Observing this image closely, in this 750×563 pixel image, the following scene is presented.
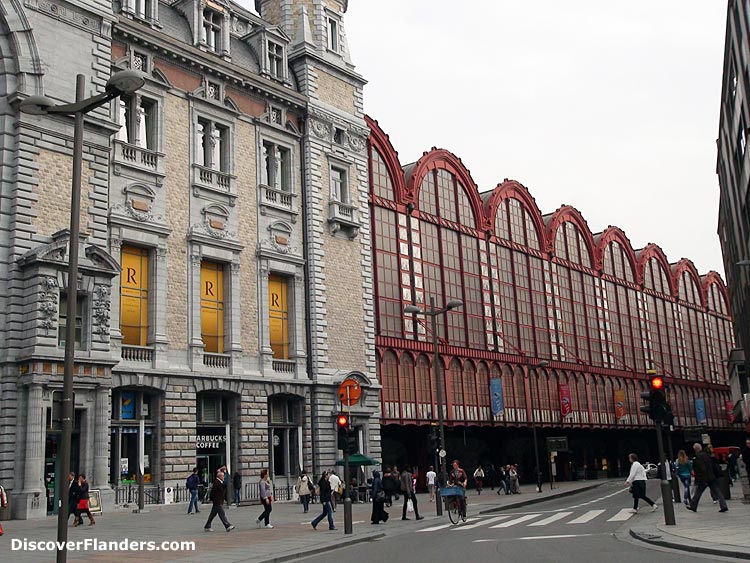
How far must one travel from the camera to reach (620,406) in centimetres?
8112

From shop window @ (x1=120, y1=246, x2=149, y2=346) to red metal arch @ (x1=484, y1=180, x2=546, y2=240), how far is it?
3871cm

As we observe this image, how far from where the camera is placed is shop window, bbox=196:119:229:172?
1598 inches

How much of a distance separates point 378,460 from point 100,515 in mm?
17793

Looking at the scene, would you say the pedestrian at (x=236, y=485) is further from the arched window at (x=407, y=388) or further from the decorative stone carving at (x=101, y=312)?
the arched window at (x=407, y=388)

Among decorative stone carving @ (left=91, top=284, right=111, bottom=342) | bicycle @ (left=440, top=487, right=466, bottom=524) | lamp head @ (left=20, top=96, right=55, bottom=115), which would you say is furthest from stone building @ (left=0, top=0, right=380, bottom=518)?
lamp head @ (left=20, top=96, right=55, bottom=115)

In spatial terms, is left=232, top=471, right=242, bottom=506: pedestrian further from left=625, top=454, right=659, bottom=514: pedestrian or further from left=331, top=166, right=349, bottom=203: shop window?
left=625, top=454, right=659, bottom=514: pedestrian

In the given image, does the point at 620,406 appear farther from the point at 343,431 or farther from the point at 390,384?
the point at 343,431

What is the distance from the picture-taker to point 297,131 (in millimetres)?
45844

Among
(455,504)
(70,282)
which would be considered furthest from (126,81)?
(455,504)

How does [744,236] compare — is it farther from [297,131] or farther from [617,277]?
[617,277]

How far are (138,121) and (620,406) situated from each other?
58.8 m

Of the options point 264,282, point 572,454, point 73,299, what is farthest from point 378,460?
point 572,454

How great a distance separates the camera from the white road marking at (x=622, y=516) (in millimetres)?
25527

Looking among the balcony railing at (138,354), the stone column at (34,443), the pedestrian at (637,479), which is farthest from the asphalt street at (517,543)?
the balcony railing at (138,354)
